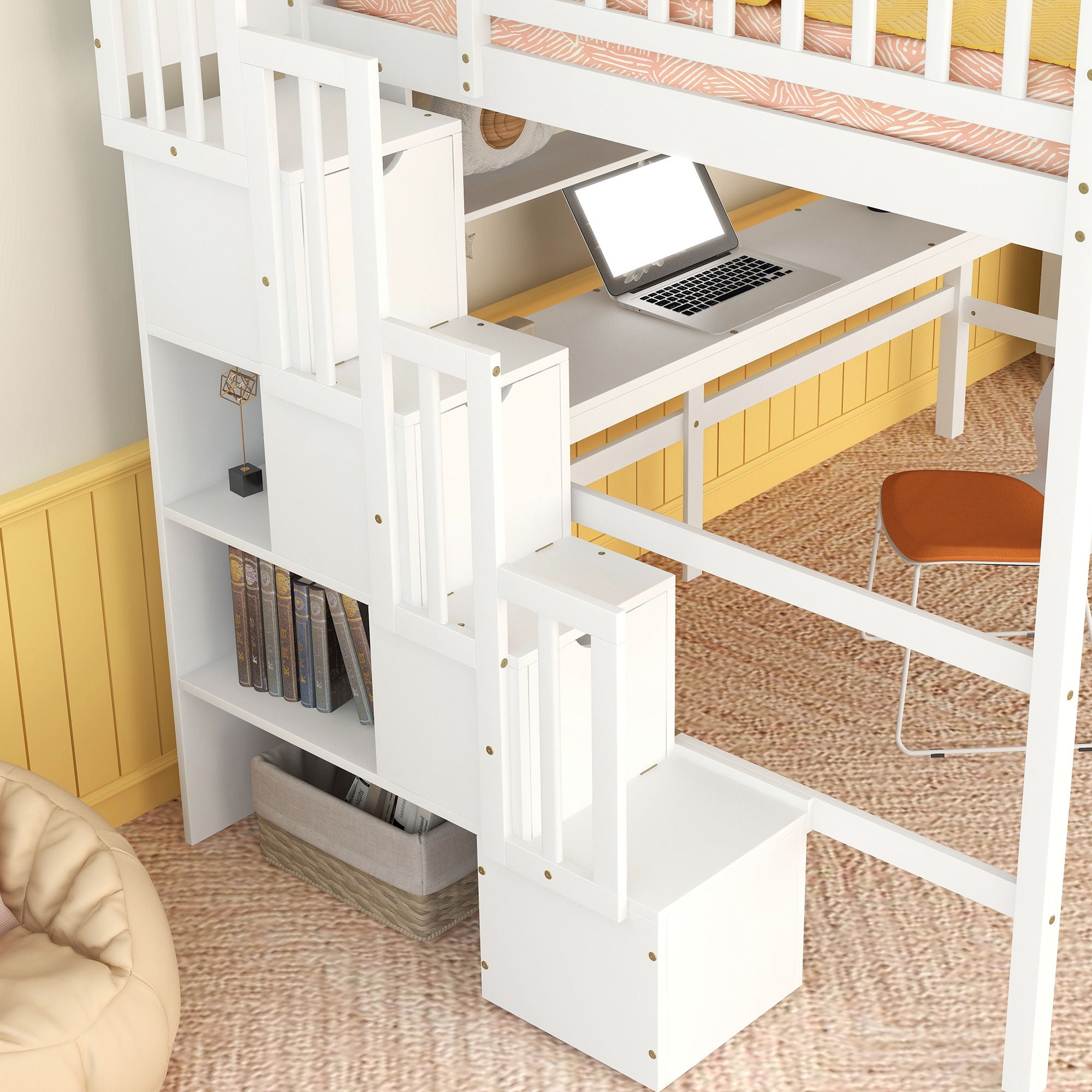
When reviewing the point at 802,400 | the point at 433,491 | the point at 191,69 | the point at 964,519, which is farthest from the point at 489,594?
the point at 802,400

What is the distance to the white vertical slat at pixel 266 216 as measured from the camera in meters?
1.99

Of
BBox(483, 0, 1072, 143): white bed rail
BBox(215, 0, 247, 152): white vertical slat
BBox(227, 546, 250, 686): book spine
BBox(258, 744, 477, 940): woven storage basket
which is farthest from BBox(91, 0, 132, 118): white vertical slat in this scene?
BBox(258, 744, 477, 940): woven storage basket

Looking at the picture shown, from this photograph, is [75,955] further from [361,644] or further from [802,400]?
[802,400]

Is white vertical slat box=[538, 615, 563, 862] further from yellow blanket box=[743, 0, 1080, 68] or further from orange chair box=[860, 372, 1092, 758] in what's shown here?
orange chair box=[860, 372, 1092, 758]

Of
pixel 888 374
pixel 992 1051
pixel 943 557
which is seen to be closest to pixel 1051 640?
pixel 992 1051

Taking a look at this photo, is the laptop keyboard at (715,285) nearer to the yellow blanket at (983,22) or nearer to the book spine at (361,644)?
the book spine at (361,644)

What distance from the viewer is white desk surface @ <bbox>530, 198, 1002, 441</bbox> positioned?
2.77m

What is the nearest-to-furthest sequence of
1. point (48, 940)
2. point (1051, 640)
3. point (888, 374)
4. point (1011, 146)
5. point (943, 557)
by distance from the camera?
point (1011, 146) < point (1051, 640) < point (48, 940) < point (943, 557) < point (888, 374)

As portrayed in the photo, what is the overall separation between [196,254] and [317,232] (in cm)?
33

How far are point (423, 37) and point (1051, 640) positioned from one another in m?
1.13

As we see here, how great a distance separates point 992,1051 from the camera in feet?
7.38

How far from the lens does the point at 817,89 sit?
69.4 inches

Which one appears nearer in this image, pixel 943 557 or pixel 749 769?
pixel 749 769

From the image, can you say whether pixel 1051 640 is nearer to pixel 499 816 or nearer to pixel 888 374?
pixel 499 816
